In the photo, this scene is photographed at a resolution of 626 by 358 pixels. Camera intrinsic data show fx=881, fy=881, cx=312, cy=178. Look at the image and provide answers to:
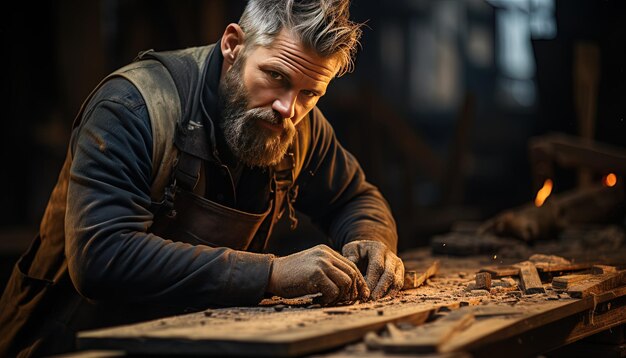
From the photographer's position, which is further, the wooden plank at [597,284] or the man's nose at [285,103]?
the man's nose at [285,103]

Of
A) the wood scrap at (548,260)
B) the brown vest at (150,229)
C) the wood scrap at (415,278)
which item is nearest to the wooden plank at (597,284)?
the wood scrap at (548,260)

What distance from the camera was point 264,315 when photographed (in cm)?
294

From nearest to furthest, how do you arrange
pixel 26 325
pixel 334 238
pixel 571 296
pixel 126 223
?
pixel 126 223 → pixel 571 296 → pixel 26 325 → pixel 334 238

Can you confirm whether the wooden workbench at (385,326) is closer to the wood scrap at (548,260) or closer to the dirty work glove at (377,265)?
the dirty work glove at (377,265)

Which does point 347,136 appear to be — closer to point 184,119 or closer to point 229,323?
point 184,119

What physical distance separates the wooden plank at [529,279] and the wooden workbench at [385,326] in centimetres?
4

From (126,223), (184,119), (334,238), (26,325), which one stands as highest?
(184,119)

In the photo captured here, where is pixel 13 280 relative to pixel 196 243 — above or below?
below

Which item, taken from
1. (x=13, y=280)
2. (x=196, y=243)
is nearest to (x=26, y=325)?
(x=13, y=280)

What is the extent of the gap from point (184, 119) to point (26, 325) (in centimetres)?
112

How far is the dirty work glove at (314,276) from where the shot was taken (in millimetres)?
3123

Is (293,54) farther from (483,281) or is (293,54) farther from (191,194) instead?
(483,281)

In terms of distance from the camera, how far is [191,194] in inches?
138

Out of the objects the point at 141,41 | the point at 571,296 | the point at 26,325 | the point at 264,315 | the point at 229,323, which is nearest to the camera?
the point at 229,323
